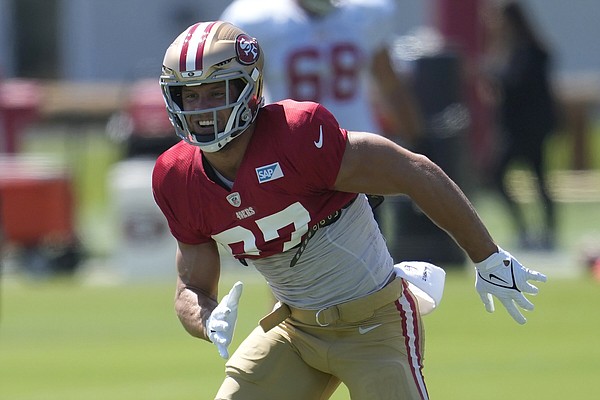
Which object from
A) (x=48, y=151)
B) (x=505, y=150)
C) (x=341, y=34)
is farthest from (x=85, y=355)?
(x=48, y=151)

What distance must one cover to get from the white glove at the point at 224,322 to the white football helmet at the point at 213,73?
55 cm

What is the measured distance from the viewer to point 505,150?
53.8 feet

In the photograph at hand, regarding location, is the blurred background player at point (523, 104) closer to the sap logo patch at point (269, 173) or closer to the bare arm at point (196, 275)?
the bare arm at point (196, 275)

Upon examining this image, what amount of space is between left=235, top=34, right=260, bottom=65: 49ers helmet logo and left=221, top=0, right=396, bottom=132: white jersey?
2.70 meters

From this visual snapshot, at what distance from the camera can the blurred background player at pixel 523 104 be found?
15.6m

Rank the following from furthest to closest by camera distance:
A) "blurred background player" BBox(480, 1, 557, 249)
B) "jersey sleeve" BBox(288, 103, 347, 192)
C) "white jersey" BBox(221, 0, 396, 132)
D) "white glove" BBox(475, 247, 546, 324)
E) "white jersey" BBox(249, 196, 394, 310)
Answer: "blurred background player" BBox(480, 1, 557, 249)
"white jersey" BBox(221, 0, 396, 132)
"white jersey" BBox(249, 196, 394, 310)
"white glove" BBox(475, 247, 546, 324)
"jersey sleeve" BBox(288, 103, 347, 192)

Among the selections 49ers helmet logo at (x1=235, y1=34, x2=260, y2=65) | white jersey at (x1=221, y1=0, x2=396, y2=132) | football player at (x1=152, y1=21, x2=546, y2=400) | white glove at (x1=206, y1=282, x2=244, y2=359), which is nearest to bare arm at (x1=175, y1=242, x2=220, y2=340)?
football player at (x1=152, y1=21, x2=546, y2=400)

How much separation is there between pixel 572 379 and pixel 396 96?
2.03m

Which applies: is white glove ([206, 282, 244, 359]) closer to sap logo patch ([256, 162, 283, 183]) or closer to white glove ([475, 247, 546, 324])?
sap logo patch ([256, 162, 283, 183])

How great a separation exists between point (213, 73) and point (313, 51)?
9.97 feet

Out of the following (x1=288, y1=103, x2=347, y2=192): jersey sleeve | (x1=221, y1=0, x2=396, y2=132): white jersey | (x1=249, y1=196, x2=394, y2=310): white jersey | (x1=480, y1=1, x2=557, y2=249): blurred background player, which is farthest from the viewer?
(x1=480, y1=1, x2=557, y2=249): blurred background player

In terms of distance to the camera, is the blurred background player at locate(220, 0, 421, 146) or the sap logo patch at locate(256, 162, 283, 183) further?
the blurred background player at locate(220, 0, 421, 146)

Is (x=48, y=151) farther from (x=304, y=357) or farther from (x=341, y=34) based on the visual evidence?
(x=304, y=357)

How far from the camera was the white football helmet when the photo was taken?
526 cm
